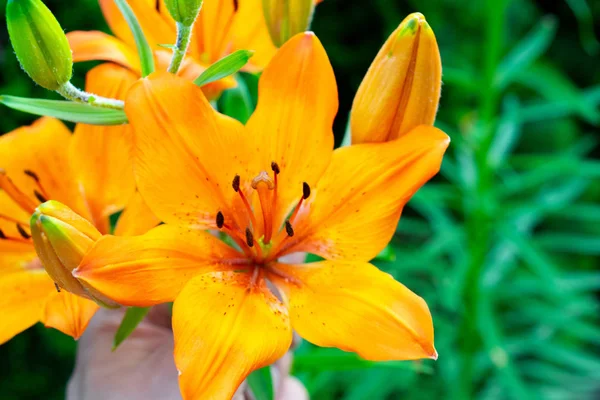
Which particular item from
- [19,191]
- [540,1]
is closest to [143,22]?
[19,191]

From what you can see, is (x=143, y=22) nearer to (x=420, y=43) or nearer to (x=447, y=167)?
(x=420, y=43)

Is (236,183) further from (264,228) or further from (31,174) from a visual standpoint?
(31,174)

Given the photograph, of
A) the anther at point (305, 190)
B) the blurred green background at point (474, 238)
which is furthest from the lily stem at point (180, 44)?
the blurred green background at point (474, 238)

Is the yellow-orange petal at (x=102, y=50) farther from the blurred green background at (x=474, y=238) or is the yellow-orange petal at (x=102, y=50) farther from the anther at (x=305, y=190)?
the blurred green background at (x=474, y=238)

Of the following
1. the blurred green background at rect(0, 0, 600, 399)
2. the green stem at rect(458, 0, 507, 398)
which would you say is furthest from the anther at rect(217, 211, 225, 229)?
the green stem at rect(458, 0, 507, 398)

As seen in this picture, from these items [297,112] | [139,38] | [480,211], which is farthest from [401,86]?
[480,211]

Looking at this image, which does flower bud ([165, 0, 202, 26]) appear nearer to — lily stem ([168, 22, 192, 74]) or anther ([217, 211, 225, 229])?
lily stem ([168, 22, 192, 74])
